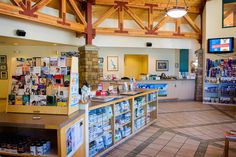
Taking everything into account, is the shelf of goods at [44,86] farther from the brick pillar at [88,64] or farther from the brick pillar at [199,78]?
the brick pillar at [199,78]

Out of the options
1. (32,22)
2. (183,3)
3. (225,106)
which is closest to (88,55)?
(32,22)

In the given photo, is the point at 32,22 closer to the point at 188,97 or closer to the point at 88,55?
the point at 88,55

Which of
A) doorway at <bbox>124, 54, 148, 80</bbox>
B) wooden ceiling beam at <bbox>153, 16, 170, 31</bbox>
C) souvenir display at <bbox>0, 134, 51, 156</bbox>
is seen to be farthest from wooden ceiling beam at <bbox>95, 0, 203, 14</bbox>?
souvenir display at <bbox>0, 134, 51, 156</bbox>

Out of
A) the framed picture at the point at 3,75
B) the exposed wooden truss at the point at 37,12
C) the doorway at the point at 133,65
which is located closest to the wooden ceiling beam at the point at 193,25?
the doorway at the point at 133,65

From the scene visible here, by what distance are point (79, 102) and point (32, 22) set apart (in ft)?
12.8

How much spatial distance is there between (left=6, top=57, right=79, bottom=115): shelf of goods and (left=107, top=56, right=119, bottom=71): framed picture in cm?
764

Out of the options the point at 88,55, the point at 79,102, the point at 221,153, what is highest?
the point at 88,55

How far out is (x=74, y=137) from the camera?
2.40 metres

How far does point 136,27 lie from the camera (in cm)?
877

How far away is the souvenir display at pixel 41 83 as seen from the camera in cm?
243

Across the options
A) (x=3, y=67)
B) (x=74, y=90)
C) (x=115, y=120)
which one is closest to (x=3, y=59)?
(x=3, y=67)

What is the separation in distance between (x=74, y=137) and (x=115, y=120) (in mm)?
1586

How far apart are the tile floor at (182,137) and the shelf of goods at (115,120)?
0.18m

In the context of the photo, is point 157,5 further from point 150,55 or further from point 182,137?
point 182,137
